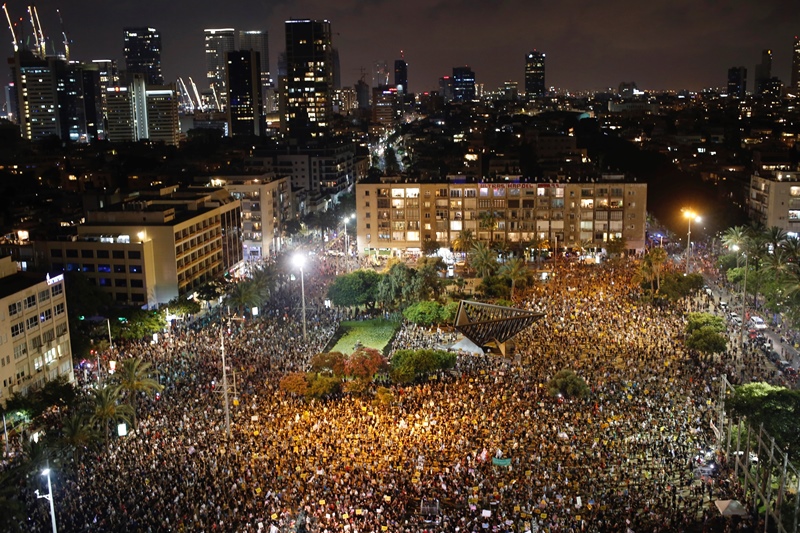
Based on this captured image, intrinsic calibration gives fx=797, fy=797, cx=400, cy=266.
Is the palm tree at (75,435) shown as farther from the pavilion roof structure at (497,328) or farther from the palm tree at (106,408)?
the pavilion roof structure at (497,328)

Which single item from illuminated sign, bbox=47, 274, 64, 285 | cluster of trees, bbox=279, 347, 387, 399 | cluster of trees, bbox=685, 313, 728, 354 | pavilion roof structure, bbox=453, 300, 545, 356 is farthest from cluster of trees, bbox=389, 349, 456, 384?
illuminated sign, bbox=47, 274, 64, 285

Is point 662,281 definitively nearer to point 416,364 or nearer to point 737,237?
point 737,237

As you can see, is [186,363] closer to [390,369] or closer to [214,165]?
[390,369]

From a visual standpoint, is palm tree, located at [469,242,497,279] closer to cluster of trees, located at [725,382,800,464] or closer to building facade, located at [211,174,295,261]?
building facade, located at [211,174,295,261]

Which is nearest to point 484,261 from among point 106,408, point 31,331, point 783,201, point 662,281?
point 662,281

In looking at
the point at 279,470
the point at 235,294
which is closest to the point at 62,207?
the point at 235,294

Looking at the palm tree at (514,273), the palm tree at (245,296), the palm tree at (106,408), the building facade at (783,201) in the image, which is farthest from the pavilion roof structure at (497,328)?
the building facade at (783,201)

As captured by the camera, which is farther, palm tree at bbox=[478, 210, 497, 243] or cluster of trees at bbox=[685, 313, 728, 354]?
palm tree at bbox=[478, 210, 497, 243]

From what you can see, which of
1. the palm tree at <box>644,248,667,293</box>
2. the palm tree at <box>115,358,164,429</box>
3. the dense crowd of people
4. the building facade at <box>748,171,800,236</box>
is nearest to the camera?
the dense crowd of people
